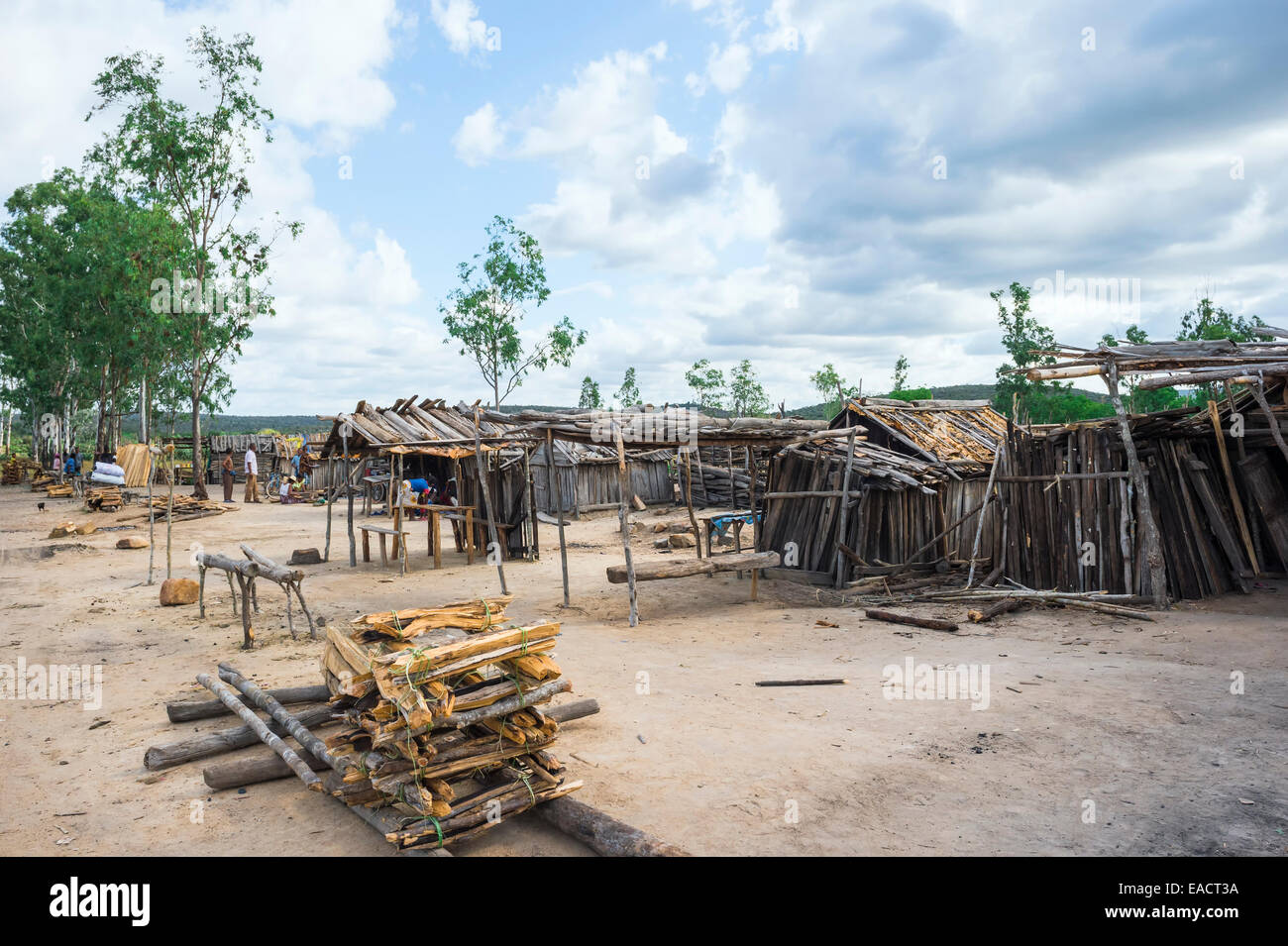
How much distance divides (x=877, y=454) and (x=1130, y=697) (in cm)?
755

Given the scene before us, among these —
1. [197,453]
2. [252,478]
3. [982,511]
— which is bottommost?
[982,511]

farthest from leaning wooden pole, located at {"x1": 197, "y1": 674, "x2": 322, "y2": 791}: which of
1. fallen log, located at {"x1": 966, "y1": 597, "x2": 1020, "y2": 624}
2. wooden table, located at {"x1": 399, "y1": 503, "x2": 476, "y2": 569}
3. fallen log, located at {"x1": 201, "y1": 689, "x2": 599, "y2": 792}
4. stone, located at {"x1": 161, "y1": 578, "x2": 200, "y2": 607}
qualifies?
wooden table, located at {"x1": 399, "y1": 503, "x2": 476, "y2": 569}

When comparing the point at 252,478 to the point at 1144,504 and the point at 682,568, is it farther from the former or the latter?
the point at 1144,504

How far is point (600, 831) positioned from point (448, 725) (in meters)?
1.06

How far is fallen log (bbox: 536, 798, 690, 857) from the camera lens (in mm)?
3967

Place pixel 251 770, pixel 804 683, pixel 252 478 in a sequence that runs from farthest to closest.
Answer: pixel 252 478 < pixel 804 683 < pixel 251 770

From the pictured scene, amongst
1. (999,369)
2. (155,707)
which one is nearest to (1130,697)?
(155,707)

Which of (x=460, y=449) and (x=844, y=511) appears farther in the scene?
(x=460, y=449)

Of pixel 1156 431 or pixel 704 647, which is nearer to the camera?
pixel 704 647

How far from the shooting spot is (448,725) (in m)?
4.49

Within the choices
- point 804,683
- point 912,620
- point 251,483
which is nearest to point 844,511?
point 912,620
